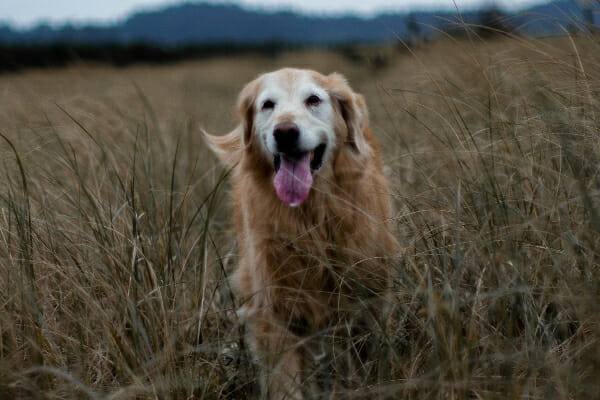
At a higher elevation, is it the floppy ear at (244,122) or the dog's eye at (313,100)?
the dog's eye at (313,100)

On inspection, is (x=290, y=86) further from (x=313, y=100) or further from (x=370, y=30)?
(x=370, y=30)

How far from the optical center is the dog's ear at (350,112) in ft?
9.66

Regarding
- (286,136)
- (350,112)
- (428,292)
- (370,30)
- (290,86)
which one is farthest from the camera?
(370,30)

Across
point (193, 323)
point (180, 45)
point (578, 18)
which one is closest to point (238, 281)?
point (193, 323)

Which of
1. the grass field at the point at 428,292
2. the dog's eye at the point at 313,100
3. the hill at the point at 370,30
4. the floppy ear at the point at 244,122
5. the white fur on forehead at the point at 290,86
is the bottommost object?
the grass field at the point at 428,292

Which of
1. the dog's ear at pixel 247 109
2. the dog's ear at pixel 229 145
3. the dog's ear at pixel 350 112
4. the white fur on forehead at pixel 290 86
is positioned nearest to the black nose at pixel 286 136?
the white fur on forehead at pixel 290 86

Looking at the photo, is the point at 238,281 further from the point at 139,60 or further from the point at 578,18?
the point at 139,60

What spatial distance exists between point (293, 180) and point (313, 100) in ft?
1.67

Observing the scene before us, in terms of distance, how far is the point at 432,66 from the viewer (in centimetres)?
473

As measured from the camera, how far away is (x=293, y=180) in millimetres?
2604

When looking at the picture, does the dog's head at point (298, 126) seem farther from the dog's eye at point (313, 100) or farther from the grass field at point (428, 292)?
the grass field at point (428, 292)

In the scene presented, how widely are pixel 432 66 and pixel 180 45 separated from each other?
19603mm

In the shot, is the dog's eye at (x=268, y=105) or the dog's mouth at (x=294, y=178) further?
the dog's eye at (x=268, y=105)

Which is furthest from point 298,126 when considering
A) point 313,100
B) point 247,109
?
point 247,109
